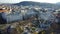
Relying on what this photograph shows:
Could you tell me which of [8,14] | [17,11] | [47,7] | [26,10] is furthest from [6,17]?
[47,7]

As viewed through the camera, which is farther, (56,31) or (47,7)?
Answer: (47,7)

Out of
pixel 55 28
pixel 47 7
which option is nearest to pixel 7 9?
pixel 47 7

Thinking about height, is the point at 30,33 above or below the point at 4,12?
below

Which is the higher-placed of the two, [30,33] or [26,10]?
[26,10]

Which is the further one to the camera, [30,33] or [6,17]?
[6,17]

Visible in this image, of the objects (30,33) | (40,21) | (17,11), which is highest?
(17,11)

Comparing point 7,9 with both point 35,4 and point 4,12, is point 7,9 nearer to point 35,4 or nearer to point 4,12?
point 4,12

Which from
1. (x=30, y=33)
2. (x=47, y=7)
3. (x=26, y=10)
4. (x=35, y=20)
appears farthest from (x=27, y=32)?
(x=47, y=7)

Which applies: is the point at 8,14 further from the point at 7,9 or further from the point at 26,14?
the point at 26,14
